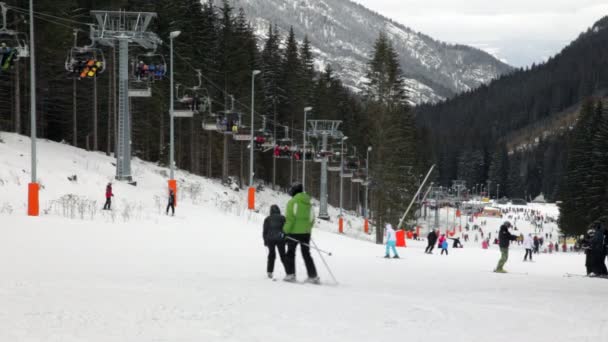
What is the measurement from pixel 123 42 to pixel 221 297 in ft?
73.7

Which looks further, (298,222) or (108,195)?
(108,195)

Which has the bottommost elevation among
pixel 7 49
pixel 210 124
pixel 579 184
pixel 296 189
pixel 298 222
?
pixel 579 184

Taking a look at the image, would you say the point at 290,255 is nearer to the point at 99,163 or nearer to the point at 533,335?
the point at 533,335

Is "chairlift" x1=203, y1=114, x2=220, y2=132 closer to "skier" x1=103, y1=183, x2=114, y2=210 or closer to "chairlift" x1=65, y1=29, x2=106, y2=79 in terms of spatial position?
"chairlift" x1=65, y1=29, x2=106, y2=79

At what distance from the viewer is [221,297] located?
9445 mm

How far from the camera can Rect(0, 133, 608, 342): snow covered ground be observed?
7.22 meters

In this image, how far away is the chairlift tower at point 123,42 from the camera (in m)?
29.0

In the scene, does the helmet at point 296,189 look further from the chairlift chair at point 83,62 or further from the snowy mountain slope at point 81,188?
the chairlift chair at point 83,62

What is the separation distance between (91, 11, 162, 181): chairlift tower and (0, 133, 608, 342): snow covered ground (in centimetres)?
912

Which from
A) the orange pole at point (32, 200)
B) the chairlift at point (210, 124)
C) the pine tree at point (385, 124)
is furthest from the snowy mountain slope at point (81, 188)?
the pine tree at point (385, 124)

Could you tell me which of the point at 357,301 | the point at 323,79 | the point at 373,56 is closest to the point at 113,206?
the point at 357,301

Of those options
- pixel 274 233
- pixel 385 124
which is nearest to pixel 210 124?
pixel 385 124

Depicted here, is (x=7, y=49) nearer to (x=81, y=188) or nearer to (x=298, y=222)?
(x=81, y=188)

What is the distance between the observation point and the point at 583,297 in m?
12.3
